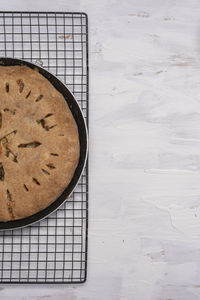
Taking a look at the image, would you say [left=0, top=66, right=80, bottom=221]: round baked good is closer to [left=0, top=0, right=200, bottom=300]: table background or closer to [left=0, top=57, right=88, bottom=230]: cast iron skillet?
[left=0, top=57, right=88, bottom=230]: cast iron skillet

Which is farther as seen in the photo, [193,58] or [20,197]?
[193,58]

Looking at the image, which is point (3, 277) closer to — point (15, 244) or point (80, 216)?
point (15, 244)


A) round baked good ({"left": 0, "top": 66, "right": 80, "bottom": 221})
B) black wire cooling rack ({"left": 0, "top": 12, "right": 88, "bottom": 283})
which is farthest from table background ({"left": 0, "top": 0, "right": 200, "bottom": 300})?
round baked good ({"left": 0, "top": 66, "right": 80, "bottom": 221})

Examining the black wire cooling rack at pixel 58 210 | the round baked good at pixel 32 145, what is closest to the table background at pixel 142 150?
the black wire cooling rack at pixel 58 210

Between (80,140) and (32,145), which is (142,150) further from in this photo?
(32,145)

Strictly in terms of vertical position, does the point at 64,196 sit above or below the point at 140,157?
below

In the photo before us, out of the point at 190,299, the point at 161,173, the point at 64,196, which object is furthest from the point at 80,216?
the point at 190,299

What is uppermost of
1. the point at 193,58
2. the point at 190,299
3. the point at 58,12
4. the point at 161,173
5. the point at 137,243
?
the point at 58,12
